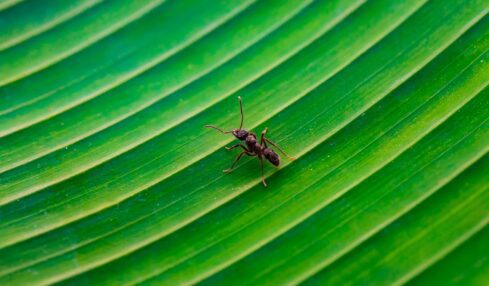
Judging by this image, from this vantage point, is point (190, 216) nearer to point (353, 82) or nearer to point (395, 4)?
point (353, 82)

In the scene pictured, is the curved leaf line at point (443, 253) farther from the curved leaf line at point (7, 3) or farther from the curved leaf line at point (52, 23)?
the curved leaf line at point (7, 3)

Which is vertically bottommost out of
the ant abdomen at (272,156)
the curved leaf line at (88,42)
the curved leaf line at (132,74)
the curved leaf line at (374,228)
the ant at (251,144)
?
the curved leaf line at (374,228)

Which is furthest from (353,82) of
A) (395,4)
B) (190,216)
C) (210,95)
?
(190,216)

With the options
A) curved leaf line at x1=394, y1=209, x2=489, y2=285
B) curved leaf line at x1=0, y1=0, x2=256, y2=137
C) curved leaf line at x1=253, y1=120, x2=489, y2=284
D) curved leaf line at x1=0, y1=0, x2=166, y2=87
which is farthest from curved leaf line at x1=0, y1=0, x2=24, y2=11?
curved leaf line at x1=394, y1=209, x2=489, y2=285


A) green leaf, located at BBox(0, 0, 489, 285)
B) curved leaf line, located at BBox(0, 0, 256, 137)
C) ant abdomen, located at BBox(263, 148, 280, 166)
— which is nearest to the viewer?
green leaf, located at BBox(0, 0, 489, 285)

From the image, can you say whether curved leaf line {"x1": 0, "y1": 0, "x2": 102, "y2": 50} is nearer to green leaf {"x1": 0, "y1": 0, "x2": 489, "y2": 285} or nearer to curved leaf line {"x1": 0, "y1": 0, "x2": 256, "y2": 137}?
green leaf {"x1": 0, "y1": 0, "x2": 489, "y2": 285}

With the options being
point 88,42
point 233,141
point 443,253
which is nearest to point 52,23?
point 88,42

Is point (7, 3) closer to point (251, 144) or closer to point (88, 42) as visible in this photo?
point (88, 42)

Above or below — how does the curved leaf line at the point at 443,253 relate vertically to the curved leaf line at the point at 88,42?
below

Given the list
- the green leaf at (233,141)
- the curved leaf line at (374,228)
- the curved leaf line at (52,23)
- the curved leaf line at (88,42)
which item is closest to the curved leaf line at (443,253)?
the green leaf at (233,141)
